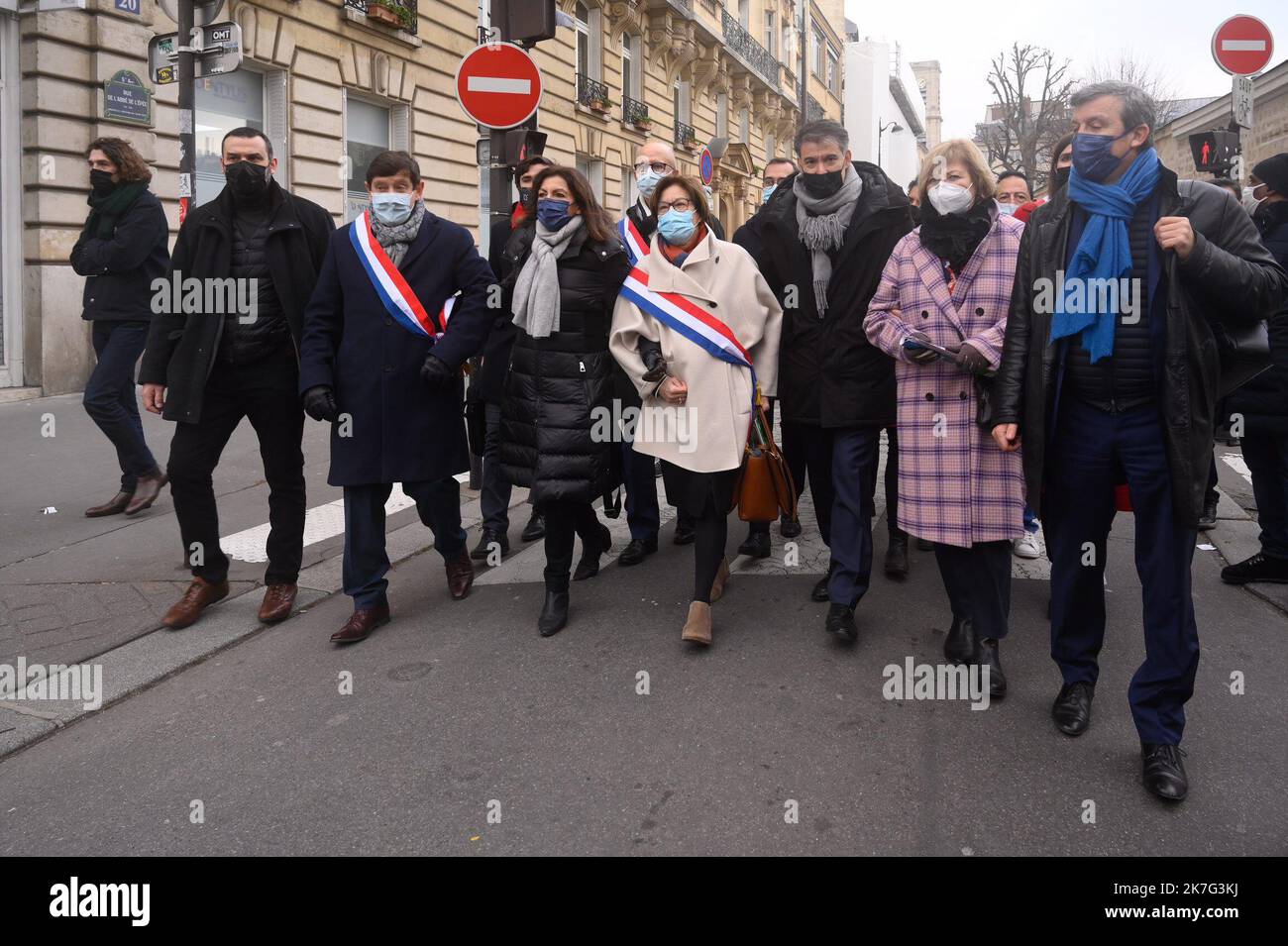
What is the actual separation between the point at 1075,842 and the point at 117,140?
21.6 ft

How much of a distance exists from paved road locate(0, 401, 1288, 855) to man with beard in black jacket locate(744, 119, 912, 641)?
1.57ft

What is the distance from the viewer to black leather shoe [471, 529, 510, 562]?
20.7 feet

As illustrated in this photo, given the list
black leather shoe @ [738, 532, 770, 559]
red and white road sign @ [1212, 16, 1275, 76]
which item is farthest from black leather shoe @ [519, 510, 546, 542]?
red and white road sign @ [1212, 16, 1275, 76]

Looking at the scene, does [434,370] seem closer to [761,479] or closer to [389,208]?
[389,208]

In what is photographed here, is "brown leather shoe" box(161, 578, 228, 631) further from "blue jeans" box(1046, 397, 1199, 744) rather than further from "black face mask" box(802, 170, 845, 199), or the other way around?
"blue jeans" box(1046, 397, 1199, 744)

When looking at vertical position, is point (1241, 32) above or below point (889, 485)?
above

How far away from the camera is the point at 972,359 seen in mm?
3986

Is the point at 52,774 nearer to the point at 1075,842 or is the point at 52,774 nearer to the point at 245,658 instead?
the point at 245,658

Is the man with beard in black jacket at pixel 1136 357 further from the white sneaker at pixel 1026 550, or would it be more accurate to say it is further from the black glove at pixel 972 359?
the white sneaker at pixel 1026 550

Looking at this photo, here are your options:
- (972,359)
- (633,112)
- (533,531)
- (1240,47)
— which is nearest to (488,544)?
(533,531)

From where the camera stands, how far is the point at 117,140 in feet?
22.3

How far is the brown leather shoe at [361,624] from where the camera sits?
4.81 metres
